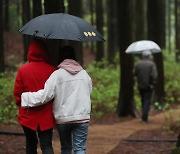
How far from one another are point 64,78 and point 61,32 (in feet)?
2.13

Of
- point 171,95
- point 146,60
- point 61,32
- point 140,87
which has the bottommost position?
point 171,95

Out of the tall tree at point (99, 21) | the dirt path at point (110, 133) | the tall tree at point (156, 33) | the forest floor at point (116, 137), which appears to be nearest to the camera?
the forest floor at point (116, 137)

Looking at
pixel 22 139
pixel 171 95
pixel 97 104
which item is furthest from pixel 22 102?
pixel 171 95

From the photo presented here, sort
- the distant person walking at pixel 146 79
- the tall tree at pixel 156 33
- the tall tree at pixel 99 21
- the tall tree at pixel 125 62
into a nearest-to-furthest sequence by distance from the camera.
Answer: the distant person walking at pixel 146 79 < the tall tree at pixel 125 62 < the tall tree at pixel 156 33 < the tall tree at pixel 99 21

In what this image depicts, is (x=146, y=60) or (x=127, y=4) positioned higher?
(x=127, y=4)

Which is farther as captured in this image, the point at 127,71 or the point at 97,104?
the point at 97,104

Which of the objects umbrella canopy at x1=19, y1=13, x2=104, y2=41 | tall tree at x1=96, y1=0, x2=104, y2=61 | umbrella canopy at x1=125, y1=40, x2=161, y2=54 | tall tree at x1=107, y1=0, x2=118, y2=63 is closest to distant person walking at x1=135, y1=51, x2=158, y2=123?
umbrella canopy at x1=125, y1=40, x2=161, y2=54

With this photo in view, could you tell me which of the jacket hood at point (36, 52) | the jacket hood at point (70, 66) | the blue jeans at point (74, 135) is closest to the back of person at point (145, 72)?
the blue jeans at point (74, 135)

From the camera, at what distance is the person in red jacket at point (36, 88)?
5547 millimetres

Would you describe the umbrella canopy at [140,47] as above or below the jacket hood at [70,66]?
below

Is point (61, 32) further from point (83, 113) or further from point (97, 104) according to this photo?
point (97, 104)

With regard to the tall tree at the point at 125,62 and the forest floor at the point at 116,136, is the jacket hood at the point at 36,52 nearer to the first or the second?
the forest floor at the point at 116,136

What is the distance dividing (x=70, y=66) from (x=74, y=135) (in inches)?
37.5

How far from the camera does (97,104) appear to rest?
1519cm
